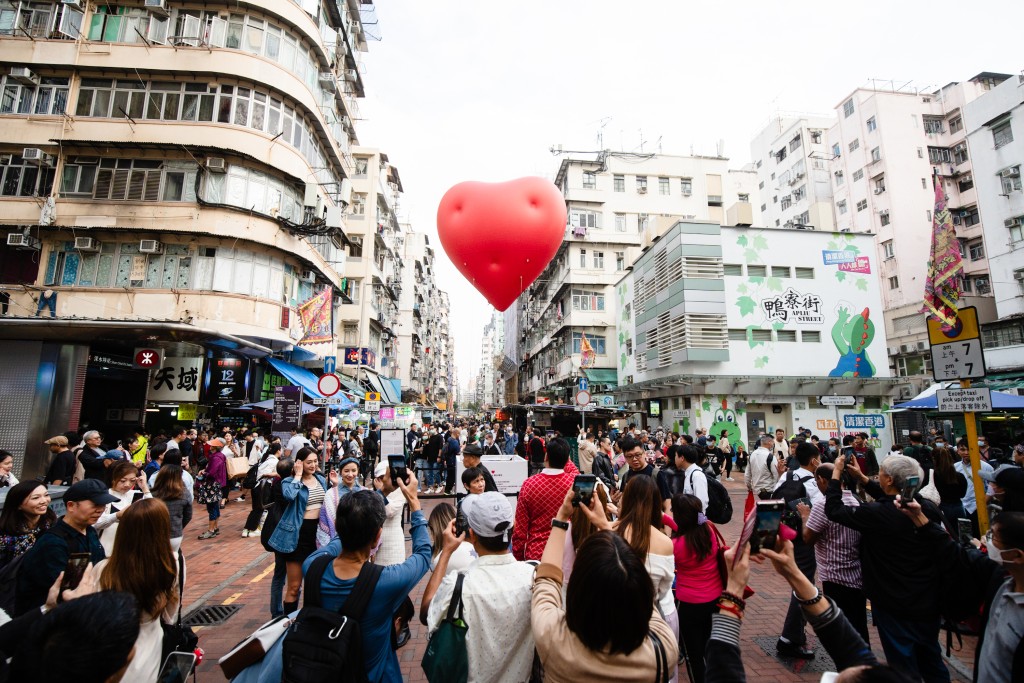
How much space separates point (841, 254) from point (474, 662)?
2873 cm

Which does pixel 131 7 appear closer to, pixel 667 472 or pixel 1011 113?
pixel 667 472

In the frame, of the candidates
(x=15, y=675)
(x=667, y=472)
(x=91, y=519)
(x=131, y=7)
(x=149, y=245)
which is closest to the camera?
(x=15, y=675)

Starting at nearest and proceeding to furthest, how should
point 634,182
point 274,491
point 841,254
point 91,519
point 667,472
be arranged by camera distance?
point 91,519 < point 274,491 < point 667,472 < point 841,254 < point 634,182

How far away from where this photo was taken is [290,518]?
193 inches

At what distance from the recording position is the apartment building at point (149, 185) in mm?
15727

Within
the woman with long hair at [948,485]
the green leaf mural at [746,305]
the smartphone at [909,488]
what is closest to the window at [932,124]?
the green leaf mural at [746,305]

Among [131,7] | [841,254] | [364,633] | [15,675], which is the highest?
[131,7]

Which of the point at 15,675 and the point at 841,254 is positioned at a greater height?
the point at 841,254

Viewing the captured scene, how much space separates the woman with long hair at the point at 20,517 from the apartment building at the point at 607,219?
3255 cm

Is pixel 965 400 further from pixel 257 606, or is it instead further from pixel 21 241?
pixel 21 241

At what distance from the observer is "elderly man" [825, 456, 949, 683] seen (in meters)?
3.24

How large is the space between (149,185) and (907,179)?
46637 mm

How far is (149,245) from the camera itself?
15836mm

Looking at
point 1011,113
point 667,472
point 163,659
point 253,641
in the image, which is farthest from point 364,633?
point 1011,113
